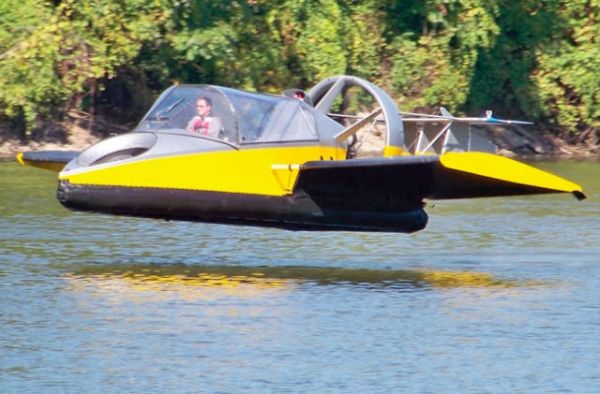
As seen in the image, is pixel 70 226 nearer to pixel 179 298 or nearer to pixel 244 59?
pixel 179 298

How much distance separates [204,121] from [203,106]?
0.18 metres

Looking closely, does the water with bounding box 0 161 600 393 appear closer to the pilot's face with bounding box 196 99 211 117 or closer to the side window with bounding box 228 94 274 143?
the side window with bounding box 228 94 274 143

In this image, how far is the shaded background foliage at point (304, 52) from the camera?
96.1ft

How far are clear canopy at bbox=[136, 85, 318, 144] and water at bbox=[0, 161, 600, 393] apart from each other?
1456mm

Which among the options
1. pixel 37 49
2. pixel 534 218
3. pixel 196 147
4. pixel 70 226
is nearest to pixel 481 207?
pixel 534 218

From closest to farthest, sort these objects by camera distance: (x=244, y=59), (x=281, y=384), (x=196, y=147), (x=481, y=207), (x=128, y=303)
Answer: (x=281, y=384) < (x=128, y=303) < (x=196, y=147) < (x=481, y=207) < (x=244, y=59)

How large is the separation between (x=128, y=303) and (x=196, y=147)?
1994 mm

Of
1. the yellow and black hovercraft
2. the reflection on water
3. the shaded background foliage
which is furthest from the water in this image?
the shaded background foliage

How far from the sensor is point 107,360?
462 inches

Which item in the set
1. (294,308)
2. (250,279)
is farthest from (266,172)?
(294,308)

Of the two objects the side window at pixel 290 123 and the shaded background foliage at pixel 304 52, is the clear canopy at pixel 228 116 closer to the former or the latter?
the side window at pixel 290 123

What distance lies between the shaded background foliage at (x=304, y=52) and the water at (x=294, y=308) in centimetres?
983

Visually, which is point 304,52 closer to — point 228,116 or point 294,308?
point 228,116

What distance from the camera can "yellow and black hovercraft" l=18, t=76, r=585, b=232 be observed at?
48.3ft
